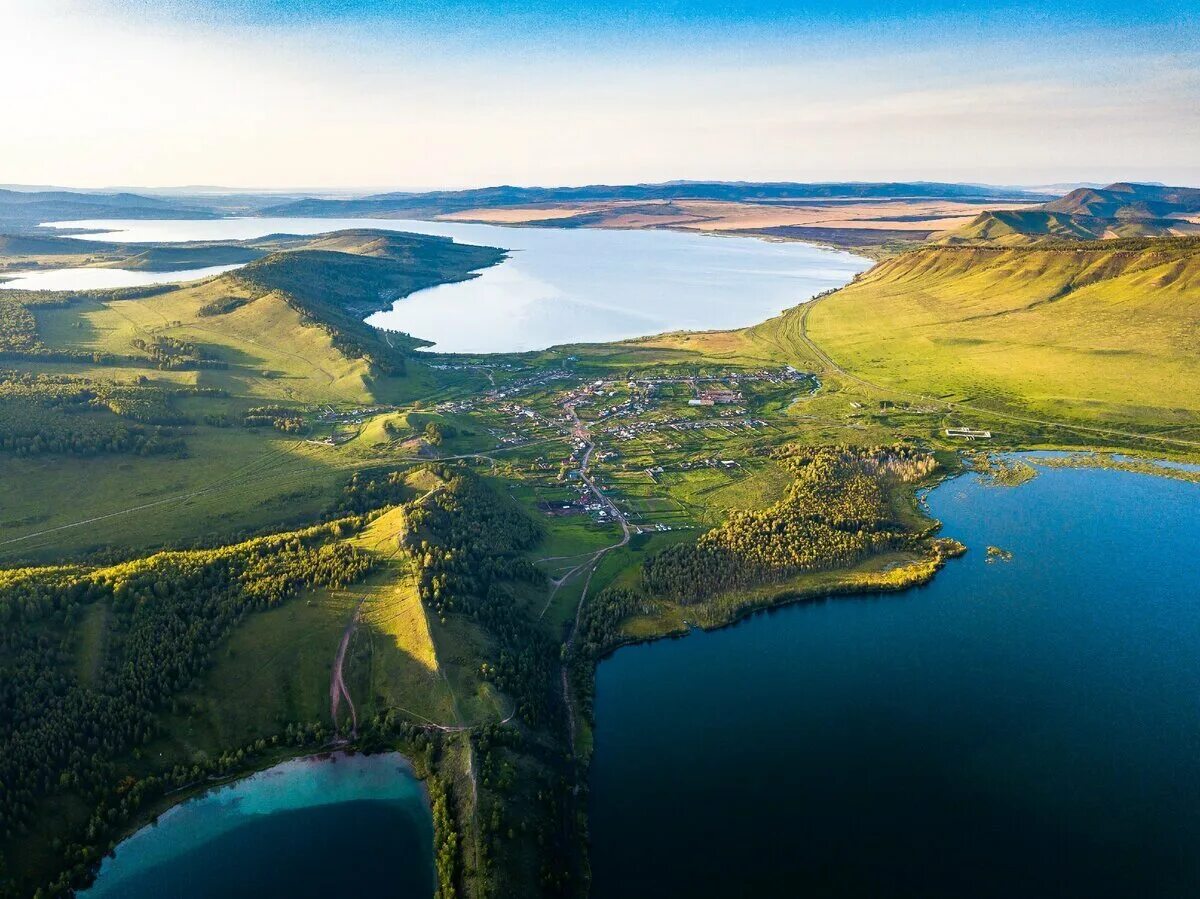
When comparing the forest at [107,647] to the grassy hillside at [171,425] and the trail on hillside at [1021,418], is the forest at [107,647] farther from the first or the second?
the trail on hillside at [1021,418]

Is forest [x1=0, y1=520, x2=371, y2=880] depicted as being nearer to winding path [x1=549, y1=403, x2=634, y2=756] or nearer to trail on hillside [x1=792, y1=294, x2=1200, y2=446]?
winding path [x1=549, y1=403, x2=634, y2=756]

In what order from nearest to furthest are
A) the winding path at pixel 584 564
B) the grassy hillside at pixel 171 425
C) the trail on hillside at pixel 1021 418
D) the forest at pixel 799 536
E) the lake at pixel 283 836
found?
the lake at pixel 283 836 → the winding path at pixel 584 564 → the forest at pixel 799 536 → the grassy hillside at pixel 171 425 → the trail on hillside at pixel 1021 418

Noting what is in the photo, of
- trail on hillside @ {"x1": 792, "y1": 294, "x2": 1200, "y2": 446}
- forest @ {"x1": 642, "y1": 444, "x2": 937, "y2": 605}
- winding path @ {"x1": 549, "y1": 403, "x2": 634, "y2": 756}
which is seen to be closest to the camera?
winding path @ {"x1": 549, "y1": 403, "x2": 634, "y2": 756}

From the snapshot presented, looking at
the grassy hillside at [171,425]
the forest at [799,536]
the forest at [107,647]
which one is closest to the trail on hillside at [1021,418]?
the forest at [799,536]

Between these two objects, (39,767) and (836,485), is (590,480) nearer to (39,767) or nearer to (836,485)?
(836,485)

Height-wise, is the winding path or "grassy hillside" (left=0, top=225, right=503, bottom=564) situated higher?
"grassy hillside" (left=0, top=225, right=503, bottom=564)

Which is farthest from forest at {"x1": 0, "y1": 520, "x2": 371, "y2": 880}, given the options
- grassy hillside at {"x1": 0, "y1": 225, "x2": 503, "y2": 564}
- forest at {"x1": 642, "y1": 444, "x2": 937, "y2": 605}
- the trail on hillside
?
the trail on hillside

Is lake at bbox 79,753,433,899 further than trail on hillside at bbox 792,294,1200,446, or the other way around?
trail on hillside at bbox 792,294,1200,446

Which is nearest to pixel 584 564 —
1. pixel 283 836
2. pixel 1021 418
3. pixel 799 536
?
pixel 799 536
